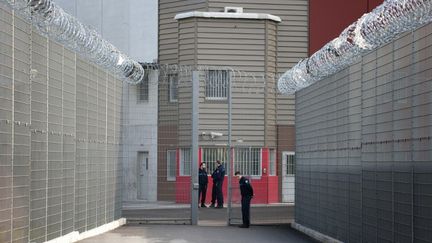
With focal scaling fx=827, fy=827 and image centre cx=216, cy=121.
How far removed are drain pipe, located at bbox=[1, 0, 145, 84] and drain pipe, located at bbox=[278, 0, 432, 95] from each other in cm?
386

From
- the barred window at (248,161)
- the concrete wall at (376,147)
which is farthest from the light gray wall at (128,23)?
the concrete wall at (376,147)

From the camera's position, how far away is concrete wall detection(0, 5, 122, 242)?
35.7ft

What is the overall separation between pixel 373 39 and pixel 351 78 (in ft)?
9.18

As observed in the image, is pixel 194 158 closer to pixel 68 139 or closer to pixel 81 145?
pixel 81 145

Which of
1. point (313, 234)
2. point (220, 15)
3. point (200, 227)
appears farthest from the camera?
point (220, 15)

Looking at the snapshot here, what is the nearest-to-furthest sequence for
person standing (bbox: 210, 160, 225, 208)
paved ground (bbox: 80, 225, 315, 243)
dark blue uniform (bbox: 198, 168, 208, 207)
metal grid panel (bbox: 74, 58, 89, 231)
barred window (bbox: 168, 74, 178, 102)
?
1. metal grid panel (bbox: 74, 58, 89, 231)
2. paved ground (bbox: 80, 225, 315, 243)
3. barred window (bbox: 168, 74, 178, 102)
4. person standing (bbox: 210, 160, 225, 208)
5. dark blue uniform (bbox: 198, 168, 208, 207)

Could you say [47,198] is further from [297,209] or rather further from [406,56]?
[297,209]

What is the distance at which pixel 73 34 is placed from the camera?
1370 centimetres

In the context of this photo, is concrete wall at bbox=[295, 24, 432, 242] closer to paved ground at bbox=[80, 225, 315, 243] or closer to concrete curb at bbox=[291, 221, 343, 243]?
concrete curb at bbox=[291, 221, 343, 243]

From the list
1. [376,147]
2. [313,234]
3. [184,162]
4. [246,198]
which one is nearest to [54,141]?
[376,147]

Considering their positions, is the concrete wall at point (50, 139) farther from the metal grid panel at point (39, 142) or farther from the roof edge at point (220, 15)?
the roof edge at point (220, 15)

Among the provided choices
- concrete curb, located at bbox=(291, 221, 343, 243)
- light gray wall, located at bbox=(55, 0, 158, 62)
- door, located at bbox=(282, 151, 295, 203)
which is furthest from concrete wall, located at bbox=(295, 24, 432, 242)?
light gray wall, located at bbox=(55, 0, 158, 62)

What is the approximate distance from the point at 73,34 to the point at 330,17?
18980 mm

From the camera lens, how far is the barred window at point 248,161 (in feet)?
85.0
